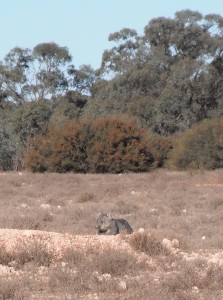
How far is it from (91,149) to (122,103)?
1491cm

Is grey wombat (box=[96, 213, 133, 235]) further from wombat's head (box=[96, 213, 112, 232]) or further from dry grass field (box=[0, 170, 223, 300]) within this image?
dry grass field (box=[0, 170, 223, 300])

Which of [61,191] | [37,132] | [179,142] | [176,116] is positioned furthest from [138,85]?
[61,191]

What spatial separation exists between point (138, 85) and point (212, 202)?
3269cm

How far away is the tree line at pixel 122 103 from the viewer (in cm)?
3556

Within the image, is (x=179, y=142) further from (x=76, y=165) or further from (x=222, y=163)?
(x=76, y=165)

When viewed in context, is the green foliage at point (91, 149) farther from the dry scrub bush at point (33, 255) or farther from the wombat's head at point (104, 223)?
the dry scrub bush at point (33, 255)

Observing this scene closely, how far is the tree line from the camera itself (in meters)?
35.6

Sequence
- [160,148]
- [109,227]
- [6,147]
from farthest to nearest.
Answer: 1. [6,147]
2. [160,148]
3. [109,227]

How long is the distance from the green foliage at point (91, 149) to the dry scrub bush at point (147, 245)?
81.9 feet

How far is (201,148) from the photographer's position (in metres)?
36.0

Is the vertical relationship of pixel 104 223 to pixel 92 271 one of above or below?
above

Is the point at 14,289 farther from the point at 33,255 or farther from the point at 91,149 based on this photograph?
the point at 91,149

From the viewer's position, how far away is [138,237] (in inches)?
388

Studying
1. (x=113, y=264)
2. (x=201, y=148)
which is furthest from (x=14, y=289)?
(x=201, y=148)
